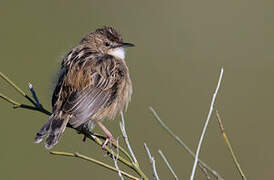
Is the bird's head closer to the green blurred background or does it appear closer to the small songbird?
the small songbird

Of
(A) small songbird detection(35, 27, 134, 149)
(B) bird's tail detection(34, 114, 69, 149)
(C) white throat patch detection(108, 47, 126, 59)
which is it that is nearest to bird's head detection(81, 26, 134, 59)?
(C) white throat patch detection(108, 47, 126, 59)

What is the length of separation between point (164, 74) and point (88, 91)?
9029mm

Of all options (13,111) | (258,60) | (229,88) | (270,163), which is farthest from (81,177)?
(258,60)

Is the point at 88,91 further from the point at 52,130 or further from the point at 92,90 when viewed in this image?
the point at 52,130

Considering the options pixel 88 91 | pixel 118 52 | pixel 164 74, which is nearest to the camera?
pixel 88 91

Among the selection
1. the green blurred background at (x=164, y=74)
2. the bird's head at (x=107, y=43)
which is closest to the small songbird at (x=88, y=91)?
the bird's head at (x=107, y=43)

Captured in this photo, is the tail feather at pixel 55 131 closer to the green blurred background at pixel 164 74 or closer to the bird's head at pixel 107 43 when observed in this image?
the green blurred background at pixel 164 74

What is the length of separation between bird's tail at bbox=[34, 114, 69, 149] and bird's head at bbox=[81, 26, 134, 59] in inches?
66.5

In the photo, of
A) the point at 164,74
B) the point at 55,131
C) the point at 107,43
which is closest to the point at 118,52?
the point at 107,43

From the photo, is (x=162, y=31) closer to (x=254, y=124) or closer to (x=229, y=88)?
(x=229, y=88)

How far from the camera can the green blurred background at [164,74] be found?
11.1 meters

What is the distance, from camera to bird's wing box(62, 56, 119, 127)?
596 centimetres

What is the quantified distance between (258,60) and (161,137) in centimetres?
581

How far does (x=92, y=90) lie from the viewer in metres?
6.26
